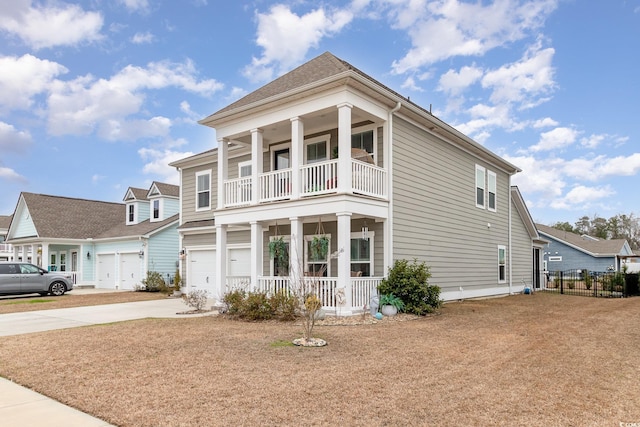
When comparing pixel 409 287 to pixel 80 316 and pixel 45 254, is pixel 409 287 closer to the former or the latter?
pixel 80 316

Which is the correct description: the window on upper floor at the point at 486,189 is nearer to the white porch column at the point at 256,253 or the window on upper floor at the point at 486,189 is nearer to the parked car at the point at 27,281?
the white porch column at the point at 256,253

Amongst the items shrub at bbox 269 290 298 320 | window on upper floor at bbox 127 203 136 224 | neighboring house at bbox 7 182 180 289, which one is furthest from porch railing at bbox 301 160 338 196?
window on upper floor at bbox 127 203 136 224

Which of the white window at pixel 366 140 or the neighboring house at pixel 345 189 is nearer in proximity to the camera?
the neighboring house at pixel 345 189

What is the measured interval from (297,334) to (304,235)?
19.1 feet

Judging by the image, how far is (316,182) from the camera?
1256cm

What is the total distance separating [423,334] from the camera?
30.1 feet

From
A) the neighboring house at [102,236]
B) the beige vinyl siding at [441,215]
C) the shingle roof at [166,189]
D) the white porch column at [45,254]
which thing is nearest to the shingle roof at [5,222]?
the neighboring house at [102,236]

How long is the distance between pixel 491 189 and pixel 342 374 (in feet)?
51.4

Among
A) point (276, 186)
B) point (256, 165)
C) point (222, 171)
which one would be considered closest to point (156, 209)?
point (222, 171)

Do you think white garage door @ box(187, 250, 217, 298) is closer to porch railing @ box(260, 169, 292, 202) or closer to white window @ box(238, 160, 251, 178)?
white window @ box(238, 160, 251, 178)

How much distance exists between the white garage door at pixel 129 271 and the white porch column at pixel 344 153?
1786 centimetres

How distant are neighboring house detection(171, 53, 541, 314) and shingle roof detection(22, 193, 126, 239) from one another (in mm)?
13409

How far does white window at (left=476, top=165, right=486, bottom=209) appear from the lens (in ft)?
60.4

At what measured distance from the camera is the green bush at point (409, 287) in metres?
12.2
